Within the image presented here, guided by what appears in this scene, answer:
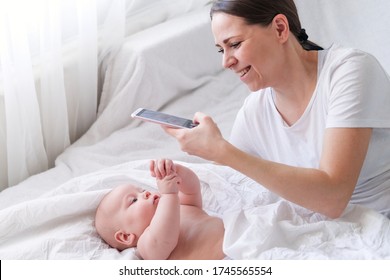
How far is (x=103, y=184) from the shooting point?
1.46 meters

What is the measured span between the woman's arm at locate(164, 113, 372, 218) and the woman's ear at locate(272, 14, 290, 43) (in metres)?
0.23

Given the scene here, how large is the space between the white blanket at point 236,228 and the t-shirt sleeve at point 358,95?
22 cm

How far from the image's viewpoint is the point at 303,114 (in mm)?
1267

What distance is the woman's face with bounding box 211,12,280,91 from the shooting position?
1.21m

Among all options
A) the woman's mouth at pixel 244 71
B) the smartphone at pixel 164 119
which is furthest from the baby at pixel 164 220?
the woman's mouth at pixel 244 71

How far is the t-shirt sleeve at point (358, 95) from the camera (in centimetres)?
116

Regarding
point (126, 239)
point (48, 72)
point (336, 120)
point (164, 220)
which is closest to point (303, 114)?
point (336, 120)

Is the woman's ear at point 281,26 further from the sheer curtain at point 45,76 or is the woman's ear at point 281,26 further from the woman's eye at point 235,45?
the sheer curtain at point 45,76

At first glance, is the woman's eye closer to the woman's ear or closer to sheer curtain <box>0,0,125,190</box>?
the woman's ear

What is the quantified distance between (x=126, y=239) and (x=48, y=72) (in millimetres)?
655

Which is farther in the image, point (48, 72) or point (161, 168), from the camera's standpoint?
point (48, 72)

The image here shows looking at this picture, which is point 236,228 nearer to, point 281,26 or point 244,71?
point 244,71

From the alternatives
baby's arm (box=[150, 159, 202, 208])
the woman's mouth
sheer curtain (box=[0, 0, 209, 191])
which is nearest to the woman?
the woman's mouth

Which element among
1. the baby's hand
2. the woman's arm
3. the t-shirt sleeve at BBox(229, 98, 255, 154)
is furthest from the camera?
the t-shirt sleeve at BBox(229, 98, 255, 154)
